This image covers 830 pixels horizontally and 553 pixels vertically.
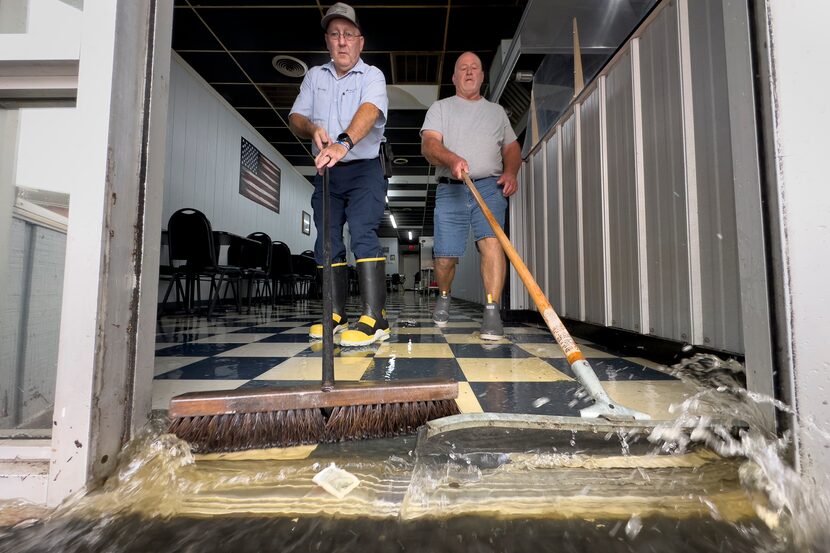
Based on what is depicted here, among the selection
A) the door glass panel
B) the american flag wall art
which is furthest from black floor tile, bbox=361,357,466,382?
the american flag wall art

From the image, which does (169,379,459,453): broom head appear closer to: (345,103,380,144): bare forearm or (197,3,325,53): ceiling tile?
(345,103,380,144): bare forearm

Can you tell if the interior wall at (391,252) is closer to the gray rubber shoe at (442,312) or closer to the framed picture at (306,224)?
the framed picture at (306,224)

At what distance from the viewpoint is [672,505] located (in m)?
0.43

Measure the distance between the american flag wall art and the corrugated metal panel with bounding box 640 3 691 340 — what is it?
17.5ft

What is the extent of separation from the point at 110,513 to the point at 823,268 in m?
0.91

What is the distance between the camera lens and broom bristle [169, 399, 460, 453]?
61 centimetres

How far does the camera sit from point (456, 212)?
6.82ft

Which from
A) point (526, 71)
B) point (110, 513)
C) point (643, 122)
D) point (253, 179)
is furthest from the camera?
point (253, 179)

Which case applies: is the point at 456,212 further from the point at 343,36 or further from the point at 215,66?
the point at 215,66

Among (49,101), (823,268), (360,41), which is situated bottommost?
(823,268)

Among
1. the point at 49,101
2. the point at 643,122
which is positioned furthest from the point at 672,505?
the point at 643,122

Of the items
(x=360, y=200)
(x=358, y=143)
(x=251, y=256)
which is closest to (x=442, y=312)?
(x=360, y=200)

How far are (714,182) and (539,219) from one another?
4.91 ft

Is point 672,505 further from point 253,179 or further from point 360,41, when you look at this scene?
point 253,179
